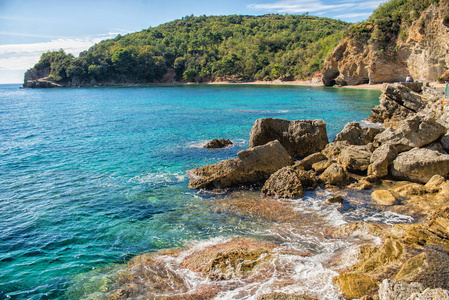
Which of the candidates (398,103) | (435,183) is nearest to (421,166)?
(435,183)

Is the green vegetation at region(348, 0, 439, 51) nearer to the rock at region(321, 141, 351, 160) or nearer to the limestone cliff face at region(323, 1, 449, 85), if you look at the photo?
the limestone cliff face at region(323, 1, 449, 85)

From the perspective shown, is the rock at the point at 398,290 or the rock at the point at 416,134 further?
the rock at the point at 416,134

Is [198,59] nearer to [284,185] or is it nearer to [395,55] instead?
[395,55]

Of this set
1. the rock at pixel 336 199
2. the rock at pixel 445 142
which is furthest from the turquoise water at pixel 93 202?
the rock at pixel 445 142

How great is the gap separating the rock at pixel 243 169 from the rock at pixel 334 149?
3958 millimetres

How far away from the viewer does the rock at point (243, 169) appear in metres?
14.1

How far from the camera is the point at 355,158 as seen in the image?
15.3 meters

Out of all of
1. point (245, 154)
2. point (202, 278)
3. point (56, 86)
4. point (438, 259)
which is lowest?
point (202, 278)

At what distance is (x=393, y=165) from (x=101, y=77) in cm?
13571

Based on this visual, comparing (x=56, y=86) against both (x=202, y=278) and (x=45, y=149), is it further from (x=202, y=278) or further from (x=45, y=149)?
(x=202, y=278)

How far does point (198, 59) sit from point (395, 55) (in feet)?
279

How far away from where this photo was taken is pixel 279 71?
103m

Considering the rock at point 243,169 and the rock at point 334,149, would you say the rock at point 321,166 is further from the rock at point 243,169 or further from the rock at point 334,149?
the rock at point 334,149

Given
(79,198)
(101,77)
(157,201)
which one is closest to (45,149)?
(79,198)
